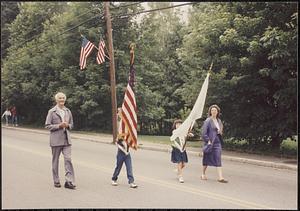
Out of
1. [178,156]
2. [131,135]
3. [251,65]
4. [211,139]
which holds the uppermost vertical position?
[251,65]

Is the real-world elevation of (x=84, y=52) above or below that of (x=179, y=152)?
above

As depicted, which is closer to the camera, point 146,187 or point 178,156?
point 146,187

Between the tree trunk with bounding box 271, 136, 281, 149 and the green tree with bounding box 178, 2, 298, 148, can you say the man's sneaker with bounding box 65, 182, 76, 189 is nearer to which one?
the green tree with bounding box 178, 2, 298, 148

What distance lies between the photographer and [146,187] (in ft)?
29.5

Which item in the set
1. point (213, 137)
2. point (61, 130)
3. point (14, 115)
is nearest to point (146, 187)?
point (61, 130)

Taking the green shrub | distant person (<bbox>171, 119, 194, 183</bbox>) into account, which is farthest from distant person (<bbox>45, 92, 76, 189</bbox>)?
the green shrub

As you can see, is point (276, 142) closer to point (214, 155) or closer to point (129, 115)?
point (214, 155)

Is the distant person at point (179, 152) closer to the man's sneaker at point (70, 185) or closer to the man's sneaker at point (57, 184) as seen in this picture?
the man's sneaker at point (70, 185)

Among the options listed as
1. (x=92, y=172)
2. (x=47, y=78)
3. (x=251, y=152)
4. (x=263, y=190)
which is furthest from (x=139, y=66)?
(x=263, y=190)

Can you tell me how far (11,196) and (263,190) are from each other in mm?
4392

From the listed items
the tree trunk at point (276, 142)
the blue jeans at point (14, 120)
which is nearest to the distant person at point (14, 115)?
the blue jeans at point (14, 120)

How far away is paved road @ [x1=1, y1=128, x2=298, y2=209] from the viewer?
7.52 m

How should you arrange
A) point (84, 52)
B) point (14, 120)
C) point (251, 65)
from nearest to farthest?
point (251, 65) → point (84, 52) → point (14, 120)

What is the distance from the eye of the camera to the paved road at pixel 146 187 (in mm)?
7520
